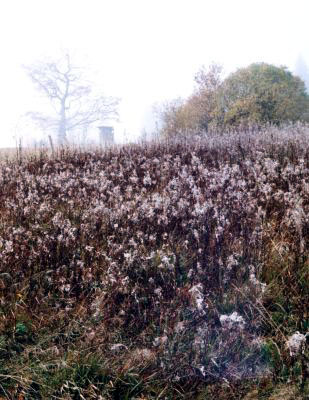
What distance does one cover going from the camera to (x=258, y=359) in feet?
9.13

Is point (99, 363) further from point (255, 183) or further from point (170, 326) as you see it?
point (255, 183)

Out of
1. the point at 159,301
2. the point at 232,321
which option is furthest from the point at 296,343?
the point at 159,301

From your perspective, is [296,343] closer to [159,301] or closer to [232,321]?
[232,321]

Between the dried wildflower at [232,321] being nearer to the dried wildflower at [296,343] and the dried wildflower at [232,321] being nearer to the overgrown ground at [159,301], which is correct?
the overgrown ground at [159,301]

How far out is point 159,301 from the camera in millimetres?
3172

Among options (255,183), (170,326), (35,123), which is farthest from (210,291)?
(35,123)

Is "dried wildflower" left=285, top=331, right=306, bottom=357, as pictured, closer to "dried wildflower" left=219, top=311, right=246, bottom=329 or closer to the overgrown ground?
the overgrown ground

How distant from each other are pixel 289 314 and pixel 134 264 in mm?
1345

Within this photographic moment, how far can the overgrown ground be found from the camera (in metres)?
2.63

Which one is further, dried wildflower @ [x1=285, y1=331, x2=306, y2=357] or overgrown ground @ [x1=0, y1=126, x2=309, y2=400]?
overgrown ground @ [x1=0, y1=126, x2=309, y2=400]

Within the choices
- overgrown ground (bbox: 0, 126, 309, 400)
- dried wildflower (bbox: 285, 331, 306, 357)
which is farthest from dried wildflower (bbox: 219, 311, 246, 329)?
dried wildflower (bbox: 285, 331, 306, 357)

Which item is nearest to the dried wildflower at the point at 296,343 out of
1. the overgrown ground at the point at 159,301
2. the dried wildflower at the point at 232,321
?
the overgrown ground at the point at 159,301

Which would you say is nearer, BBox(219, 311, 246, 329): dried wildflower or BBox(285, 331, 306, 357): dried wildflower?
BBox(285, 331, 306, 357): dried wildflower

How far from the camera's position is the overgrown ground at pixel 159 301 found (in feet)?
8.64
